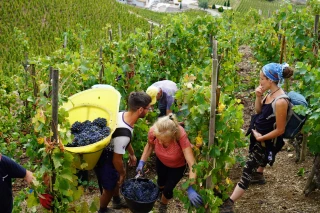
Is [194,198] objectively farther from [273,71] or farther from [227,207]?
[273,71]

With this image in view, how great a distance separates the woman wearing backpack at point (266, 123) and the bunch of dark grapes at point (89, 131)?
1.48 metres

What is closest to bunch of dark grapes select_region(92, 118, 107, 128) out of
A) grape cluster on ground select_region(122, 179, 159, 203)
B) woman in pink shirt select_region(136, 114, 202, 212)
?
woman in pink shirt select_region(136, 114, 202, 212)

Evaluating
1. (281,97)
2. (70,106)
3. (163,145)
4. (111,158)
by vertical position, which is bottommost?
(111,158)

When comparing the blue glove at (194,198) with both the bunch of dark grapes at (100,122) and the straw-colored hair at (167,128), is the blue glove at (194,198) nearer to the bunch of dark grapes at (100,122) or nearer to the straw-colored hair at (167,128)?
the straw-colored hair at (167,128)

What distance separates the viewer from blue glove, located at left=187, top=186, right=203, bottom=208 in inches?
124

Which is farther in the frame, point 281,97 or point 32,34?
point 32,34

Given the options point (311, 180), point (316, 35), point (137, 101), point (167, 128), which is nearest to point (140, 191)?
point (167, 128)

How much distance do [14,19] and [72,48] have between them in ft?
32.3

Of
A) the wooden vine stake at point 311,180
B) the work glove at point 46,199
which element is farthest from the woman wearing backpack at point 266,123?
the work glove at point 46,199

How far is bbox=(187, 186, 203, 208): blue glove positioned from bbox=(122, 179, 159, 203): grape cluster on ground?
42cm

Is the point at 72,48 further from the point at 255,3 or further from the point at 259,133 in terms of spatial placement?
the point at 255,3

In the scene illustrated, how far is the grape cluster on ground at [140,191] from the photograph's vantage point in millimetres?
3436

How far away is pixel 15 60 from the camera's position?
12484mm

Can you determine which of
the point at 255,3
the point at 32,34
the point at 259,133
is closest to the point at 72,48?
the point at 259,133
